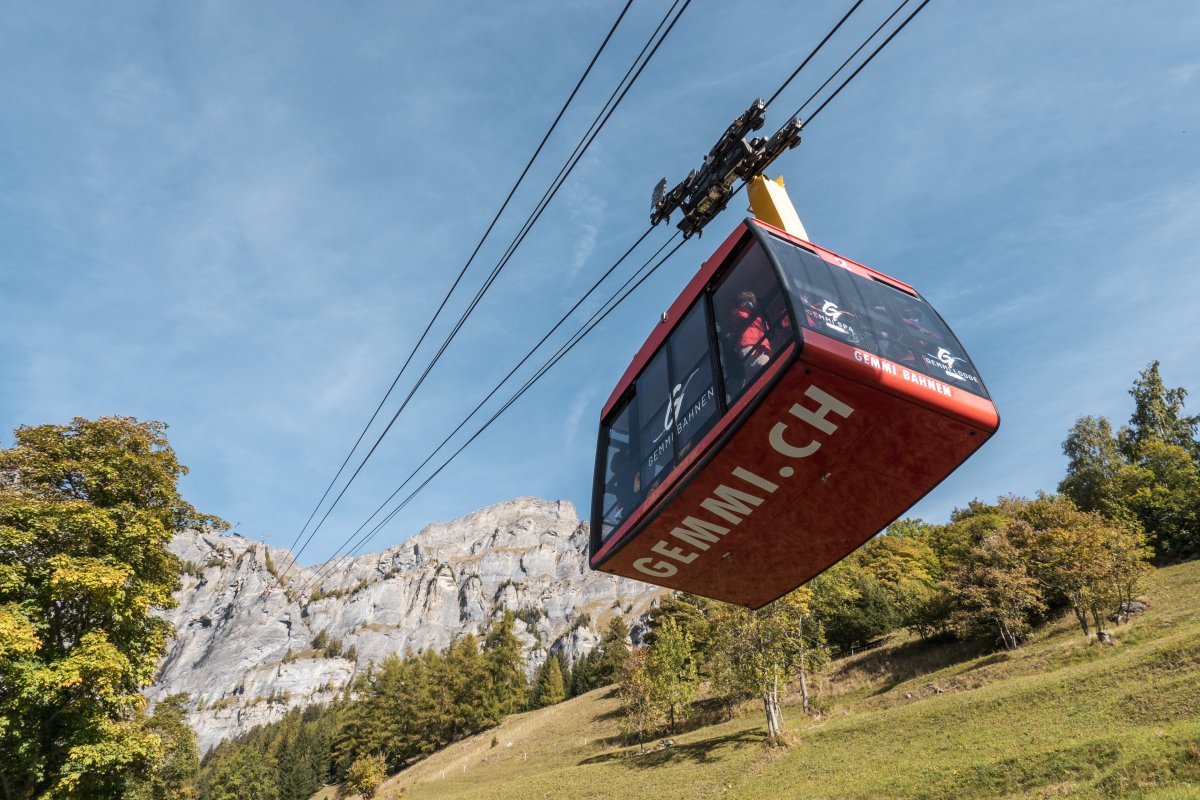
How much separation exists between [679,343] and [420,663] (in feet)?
251

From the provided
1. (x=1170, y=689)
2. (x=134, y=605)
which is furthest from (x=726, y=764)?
(x=134, y=605)

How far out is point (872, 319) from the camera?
7133 mm

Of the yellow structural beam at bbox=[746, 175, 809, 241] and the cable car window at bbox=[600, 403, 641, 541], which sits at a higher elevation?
the yellow structural beam at bbox=[746, 175, 809, 241]

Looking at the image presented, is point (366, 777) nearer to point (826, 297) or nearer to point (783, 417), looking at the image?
point (783, 417)

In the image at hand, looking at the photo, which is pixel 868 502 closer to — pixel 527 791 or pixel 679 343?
pixel 679 343

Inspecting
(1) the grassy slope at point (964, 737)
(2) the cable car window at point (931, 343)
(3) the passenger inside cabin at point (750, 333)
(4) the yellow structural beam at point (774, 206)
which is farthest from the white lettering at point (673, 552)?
(1) the grassy slope at point (964, 737)

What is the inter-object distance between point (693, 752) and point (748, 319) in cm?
2694

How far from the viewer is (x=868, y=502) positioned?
7934 millimetres

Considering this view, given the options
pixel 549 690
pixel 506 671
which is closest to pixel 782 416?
pixel 506 671

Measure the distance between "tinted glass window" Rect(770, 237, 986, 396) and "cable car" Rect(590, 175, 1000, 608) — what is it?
0.02 metres

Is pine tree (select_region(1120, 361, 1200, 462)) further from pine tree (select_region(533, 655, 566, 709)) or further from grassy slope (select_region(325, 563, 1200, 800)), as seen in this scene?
pine tree (select_region(533, 655, 566, 709))

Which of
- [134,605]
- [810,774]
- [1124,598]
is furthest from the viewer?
[1124,598]

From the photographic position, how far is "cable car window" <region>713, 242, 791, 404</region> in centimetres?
677

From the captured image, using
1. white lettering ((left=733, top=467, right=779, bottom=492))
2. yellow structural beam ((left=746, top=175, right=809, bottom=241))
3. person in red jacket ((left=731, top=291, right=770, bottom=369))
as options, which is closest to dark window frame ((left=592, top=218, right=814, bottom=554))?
person in red jacket ((left=731, top=291, right=770, bottom=369))
